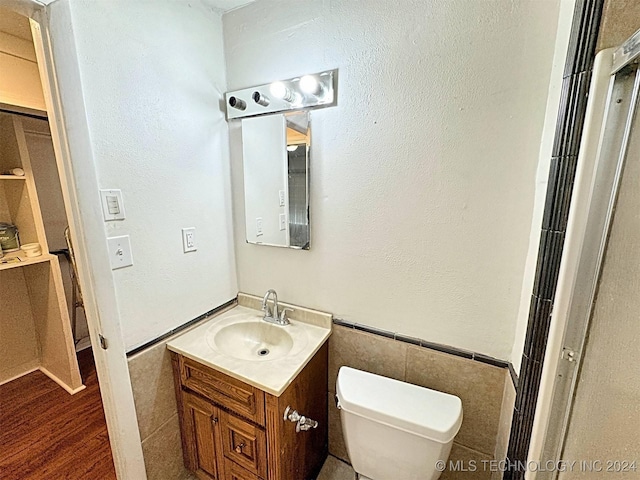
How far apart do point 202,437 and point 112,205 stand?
111 centimetres

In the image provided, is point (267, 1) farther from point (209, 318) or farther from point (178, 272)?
point (209, 318)

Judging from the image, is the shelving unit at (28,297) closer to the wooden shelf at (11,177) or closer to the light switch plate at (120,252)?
the wooden shelf at (11,177)

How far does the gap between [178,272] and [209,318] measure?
1.08ft

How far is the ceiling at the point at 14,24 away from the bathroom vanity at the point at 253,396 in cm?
172

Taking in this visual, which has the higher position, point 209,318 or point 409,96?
point 409,96

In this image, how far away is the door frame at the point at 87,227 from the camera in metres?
0.87

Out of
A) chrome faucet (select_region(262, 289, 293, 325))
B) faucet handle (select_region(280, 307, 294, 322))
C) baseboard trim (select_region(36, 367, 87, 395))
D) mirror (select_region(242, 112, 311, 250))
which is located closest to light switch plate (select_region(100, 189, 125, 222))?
mirror (select_region(242, 112, 311, 250))

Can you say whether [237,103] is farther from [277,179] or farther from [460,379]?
[460,379]

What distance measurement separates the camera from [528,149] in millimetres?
917

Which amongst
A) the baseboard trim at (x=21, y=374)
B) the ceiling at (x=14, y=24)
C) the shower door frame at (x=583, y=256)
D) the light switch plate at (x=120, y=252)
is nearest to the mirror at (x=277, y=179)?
the light switch plate at (x=120, y=252)

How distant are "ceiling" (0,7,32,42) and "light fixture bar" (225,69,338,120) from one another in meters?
1.03

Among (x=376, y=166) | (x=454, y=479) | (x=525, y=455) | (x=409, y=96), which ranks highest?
(x=409, y=96)

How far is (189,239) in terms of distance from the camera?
132 cm

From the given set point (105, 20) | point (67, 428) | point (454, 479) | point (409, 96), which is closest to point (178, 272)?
point (105, 20)
